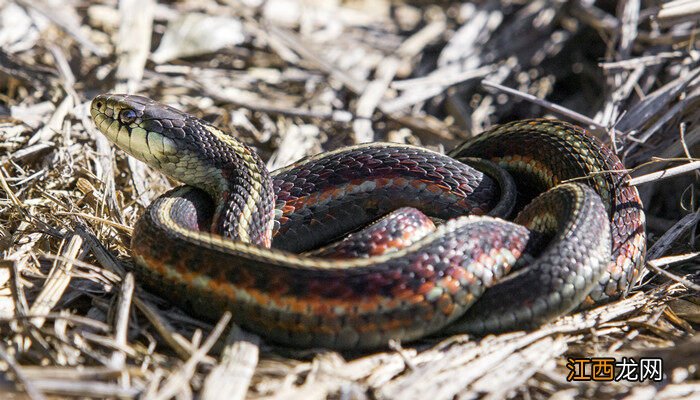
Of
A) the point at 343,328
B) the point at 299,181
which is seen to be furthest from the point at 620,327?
the point at 299,181

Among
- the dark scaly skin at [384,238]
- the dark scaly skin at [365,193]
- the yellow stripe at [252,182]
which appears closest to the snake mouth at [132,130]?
the yellow stripe at [252,182]

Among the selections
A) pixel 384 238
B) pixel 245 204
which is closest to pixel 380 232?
pixel 384 238

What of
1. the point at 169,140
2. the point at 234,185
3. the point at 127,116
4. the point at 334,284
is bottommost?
the point at 334,284

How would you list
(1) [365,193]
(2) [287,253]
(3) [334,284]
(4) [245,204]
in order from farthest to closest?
(1) [365,193], (4) [245,204], (2) [287,253], (3) [334,284]

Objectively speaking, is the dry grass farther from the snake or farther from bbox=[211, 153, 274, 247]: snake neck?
bbox=[211, 153, 274, 247]: snake neck

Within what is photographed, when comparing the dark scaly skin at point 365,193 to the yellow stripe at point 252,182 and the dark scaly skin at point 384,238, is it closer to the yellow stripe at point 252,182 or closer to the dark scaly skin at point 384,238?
the yellow stripe at point 252,182

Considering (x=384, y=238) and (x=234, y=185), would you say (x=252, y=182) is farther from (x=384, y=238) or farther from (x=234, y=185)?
(x=384, y=238)
